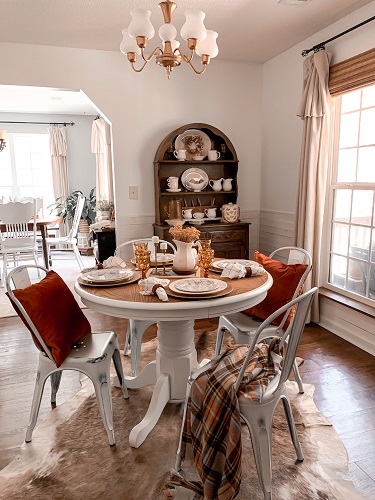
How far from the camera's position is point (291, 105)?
145 inches

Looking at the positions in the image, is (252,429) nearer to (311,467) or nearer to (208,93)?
(311,467)

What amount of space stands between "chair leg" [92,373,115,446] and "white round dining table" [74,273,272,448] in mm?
107

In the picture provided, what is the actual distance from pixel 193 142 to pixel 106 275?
2.34 m

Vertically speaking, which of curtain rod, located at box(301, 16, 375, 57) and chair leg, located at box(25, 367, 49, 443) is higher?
curtain rod, located at box(301, 16, 375, 57)

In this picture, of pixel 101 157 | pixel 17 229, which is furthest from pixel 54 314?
pixel 101 157

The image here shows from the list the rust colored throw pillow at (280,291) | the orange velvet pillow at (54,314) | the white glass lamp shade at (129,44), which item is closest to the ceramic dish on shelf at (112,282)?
the orange velvet pillow at (54,314)

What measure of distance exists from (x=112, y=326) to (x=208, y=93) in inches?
102

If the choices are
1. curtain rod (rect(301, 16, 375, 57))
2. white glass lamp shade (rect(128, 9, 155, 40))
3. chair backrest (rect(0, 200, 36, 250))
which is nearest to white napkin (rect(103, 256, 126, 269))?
white glass lamp shade (rect(128, 9, 155, 40))

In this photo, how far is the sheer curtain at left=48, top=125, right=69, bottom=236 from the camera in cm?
722

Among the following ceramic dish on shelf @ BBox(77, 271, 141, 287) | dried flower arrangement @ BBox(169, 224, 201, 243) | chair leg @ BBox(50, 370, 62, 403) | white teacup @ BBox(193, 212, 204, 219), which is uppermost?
dried flower arrangement @ BBox(169, 224, 201, 243)

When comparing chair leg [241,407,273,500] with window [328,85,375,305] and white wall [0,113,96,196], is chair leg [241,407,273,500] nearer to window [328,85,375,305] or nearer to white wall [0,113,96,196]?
window [328,85,375,305]

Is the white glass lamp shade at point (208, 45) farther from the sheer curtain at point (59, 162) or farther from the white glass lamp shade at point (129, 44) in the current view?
the sheer curtain at point (59, 162)

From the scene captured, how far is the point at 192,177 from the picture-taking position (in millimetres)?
3953

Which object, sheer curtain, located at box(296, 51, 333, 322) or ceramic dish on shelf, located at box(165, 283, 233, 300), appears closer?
ceramic dish on shelf, located at box(165, 283, 233, 300)
